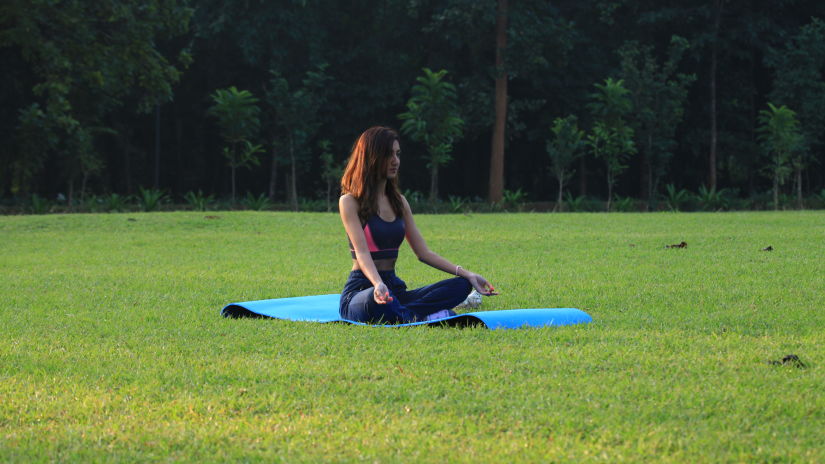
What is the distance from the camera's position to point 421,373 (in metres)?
4.65

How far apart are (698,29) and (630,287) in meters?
24.0

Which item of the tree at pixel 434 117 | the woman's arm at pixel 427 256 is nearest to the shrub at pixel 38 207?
the tree at pixel 434 117

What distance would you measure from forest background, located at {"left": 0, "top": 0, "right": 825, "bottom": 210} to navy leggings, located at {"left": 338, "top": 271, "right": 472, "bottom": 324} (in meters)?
17.8

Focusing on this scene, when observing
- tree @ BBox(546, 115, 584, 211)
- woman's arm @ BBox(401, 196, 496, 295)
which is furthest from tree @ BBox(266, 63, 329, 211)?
woman's arm @ BBox(401, 196, 496, 295)

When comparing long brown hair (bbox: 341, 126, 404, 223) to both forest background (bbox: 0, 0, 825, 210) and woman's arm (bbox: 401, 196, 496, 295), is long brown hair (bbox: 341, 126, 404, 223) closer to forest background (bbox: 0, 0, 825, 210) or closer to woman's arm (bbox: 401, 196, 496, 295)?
woman's arm (bbox: 401, 196, 496, 295)

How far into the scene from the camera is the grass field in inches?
140

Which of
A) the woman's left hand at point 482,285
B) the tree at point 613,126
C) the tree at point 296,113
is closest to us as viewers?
the woman's left hand at point 482,285

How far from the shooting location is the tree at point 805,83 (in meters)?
27.1

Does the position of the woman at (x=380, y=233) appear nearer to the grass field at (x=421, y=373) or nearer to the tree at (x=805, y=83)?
the grass field at (x=421, y=373)

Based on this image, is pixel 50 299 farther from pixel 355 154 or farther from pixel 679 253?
pixel 679 253

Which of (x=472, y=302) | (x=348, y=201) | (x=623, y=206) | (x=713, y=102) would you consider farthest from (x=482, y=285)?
(x=713, y=102)

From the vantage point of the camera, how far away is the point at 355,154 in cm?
676

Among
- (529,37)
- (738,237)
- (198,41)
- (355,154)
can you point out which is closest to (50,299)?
(355,154)

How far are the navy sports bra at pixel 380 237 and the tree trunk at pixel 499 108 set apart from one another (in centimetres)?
2092
